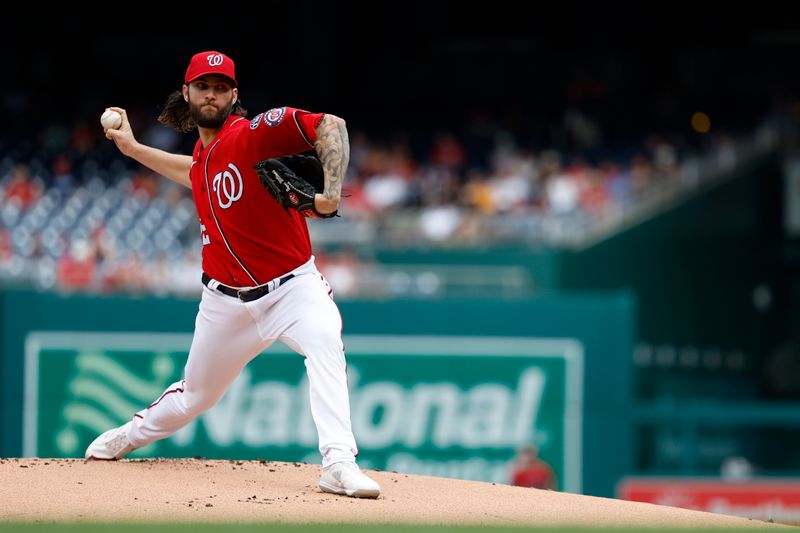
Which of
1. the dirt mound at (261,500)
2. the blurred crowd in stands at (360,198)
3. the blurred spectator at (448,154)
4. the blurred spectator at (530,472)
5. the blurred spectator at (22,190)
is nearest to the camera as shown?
the dirt mound at (261,500)

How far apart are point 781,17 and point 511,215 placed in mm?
10055

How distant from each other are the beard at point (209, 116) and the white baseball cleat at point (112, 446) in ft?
4.92

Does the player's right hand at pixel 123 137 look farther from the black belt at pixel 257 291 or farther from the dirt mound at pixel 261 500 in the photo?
the dirt mound at pixel 261 500

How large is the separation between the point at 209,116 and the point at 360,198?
1030cm

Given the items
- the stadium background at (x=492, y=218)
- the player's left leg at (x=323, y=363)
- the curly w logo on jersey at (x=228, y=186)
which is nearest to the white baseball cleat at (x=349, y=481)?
the player's left leg at (x=323, y=363)

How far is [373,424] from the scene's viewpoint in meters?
11.7

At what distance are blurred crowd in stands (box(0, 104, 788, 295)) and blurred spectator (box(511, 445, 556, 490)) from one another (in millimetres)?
2176

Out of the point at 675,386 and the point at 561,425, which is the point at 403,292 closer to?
the point at 561,425

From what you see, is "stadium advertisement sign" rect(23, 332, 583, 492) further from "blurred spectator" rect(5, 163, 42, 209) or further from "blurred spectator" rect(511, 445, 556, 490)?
"blurred spectator" rect(5, 163, 42, 209)

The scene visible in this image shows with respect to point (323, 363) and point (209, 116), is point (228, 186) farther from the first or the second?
point (323, 363)

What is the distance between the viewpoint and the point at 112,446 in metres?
6.36

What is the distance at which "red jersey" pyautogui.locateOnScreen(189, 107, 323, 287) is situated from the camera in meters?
5.52

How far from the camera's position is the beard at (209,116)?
573 centimetres

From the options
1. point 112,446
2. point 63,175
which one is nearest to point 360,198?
point 63,175
